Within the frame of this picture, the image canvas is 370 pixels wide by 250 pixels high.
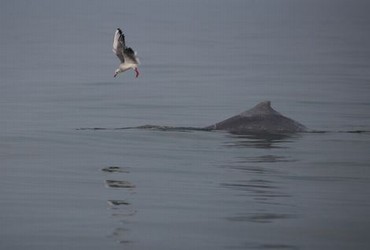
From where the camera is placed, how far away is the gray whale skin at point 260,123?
68.7 feet

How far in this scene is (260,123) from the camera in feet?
69.1

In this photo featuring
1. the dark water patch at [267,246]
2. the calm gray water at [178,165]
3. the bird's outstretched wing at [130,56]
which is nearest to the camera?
the dark water patch at [267,246]

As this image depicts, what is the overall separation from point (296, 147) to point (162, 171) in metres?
3.05

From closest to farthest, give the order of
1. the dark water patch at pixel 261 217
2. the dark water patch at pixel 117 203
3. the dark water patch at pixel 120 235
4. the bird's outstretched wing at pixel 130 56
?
the dark water patch at pixel 120 235, the dark water patch at pixel 261 217, the dark water patch at pixel 117 203, the bird's outstretched wing at pixel 130 56

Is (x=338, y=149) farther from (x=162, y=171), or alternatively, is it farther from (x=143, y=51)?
(x=143, y=51)

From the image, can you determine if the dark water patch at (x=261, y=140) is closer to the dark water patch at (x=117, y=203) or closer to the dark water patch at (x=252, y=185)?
the dark water patch at (x=252, y=185)

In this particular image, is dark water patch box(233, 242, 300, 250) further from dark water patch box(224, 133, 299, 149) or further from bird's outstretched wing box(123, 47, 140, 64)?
bird's outstretched wing box(123, 47, 140, 64)

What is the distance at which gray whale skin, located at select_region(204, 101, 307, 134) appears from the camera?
68.7 feet

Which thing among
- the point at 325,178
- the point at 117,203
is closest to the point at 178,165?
the point at 325,178

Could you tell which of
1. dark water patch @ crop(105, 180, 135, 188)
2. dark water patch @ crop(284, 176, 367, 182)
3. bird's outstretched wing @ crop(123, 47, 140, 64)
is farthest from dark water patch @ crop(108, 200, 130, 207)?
bird's outstretched wing @ crop(123, 47, 140, 64)

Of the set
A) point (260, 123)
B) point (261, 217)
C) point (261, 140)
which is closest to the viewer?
point (261, 217)

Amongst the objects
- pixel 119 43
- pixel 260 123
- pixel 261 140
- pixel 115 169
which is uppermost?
pixel 119 43

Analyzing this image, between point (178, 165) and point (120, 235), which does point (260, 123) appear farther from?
point (120, 235)

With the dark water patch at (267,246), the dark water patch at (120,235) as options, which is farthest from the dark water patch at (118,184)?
the dark water patch at (267,246)
